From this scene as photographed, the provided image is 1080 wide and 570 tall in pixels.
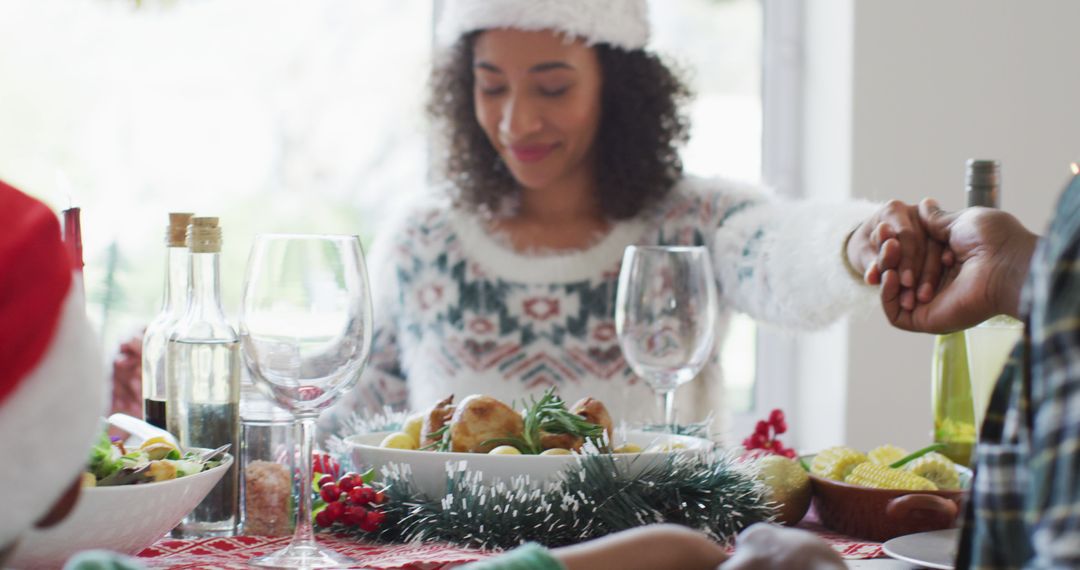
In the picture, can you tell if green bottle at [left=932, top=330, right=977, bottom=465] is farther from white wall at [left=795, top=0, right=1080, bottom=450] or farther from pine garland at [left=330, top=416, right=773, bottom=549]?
white wall at [left=795, top=0, right=1080, bottom=450]

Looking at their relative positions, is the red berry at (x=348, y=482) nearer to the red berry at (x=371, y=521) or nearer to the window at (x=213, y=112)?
the red berry at (x=371, y=521)

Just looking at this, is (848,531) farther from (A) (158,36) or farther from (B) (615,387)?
(A) (158,36)

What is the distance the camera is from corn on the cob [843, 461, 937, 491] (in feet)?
2.85

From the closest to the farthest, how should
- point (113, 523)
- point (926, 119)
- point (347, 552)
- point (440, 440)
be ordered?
point (113, 523), point (347, 552), point (440, 440), point (926, 119)

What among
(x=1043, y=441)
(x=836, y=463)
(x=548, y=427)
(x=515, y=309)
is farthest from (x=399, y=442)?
(x=515, y=309)

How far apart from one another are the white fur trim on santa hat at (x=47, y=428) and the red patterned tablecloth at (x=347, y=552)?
30 centimetres

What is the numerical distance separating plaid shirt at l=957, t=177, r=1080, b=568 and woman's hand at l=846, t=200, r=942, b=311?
587mm

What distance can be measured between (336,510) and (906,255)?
603mm

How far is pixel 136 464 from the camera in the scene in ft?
2.43

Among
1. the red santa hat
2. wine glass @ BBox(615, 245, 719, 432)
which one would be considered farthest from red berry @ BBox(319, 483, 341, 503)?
the red santa hat

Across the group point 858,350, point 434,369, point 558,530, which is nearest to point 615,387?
point 434,369

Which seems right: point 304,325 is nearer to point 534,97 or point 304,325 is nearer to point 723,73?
point 534,97

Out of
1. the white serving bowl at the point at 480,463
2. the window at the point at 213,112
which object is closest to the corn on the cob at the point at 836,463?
the white serving bowl at the point at 480,463

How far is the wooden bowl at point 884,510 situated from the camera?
817 mm
